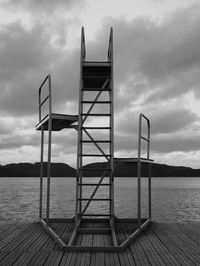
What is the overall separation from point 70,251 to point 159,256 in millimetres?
1529

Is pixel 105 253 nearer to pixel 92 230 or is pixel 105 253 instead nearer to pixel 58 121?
pixel 92 230

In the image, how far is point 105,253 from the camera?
18.8 feet

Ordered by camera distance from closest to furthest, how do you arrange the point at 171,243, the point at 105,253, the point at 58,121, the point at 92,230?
the point at 105,253 → the point at 171,243 → the point at 92,230 → the point at 58,121

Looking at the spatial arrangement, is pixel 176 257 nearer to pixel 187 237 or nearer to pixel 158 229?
pixel 187 237

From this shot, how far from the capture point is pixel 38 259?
5.36 metres

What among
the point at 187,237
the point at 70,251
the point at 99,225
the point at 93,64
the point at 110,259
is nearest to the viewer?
the point at 110,259

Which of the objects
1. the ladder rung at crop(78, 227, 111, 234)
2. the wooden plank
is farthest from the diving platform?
the wooden plank

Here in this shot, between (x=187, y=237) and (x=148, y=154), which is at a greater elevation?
(x=148, y=154)

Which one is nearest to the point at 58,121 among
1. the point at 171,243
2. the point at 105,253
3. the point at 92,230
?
the point at 92,230

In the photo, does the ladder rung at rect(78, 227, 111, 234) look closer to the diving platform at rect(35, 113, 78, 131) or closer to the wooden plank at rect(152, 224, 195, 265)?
the wooden plank at rect(152, 224, 195, 265)

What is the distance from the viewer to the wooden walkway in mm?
5242

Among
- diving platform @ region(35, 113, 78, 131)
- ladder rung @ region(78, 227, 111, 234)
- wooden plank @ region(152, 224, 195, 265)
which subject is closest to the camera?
wooden plank @ region(152, 224, 195, 265)

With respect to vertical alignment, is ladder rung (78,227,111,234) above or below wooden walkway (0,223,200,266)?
above

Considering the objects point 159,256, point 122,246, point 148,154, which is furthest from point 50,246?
point 148,154
